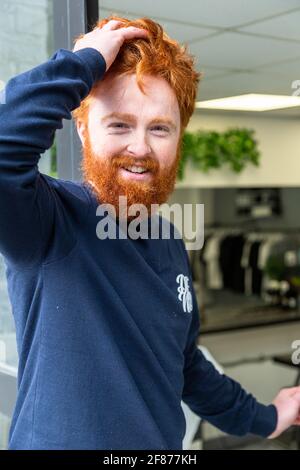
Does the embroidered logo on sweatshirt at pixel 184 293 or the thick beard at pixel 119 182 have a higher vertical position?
the thick beard at pixel 119 182

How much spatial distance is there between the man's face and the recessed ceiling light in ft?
6.93

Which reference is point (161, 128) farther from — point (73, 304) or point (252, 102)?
point (252, 102)

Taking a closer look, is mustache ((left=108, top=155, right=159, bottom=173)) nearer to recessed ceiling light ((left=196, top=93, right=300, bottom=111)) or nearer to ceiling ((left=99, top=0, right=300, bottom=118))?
ceiling ((left=99, top=0, right=300, bottom=118))

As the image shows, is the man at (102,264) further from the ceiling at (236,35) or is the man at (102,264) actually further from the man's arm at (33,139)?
the ceiling at (236,35)

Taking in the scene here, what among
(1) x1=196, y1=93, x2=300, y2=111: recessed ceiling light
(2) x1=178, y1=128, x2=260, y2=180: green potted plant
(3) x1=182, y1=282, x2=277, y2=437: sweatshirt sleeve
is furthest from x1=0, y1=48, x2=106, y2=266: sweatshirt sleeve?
(2) x1=178, y1=128, x2=260, y2=180: green potted plant

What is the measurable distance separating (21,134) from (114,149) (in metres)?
0.20

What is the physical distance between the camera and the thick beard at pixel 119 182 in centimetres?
94

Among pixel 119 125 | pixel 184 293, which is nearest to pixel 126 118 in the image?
pixel 119 125

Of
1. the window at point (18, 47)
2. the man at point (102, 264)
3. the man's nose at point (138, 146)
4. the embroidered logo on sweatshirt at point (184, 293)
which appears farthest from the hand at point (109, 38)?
the window at point (18, 47)

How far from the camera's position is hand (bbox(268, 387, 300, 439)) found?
1341 mm

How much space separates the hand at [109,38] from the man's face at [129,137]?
0.16ft

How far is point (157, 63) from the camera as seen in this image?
0.95 m

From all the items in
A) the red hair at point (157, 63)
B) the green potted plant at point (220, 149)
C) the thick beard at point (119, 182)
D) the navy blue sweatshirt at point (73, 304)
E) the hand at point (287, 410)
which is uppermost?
the green potted plant at point (220, 149)

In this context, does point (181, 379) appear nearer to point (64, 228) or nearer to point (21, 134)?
point (64, 228)
